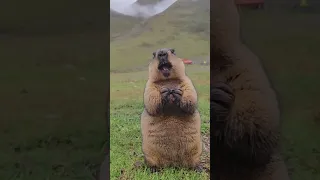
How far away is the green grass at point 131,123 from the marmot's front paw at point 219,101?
0.04 m

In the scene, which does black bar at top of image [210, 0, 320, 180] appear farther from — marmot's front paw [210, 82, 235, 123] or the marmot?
the marmot

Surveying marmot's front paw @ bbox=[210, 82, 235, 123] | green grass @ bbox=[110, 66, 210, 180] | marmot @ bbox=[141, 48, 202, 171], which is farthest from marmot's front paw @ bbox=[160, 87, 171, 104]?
marmot's front paw @ bbox=[210, 82, 235, 123]

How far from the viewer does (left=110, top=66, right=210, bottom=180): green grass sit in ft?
7.75

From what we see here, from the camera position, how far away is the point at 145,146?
2.41 m

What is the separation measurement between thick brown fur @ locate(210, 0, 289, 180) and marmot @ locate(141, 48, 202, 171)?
4.7 inches

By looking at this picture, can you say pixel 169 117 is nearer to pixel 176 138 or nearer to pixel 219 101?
pixel 176 138

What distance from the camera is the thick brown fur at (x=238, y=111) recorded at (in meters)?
2.11

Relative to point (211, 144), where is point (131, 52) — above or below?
above

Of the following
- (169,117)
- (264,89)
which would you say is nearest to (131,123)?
(169,117)
